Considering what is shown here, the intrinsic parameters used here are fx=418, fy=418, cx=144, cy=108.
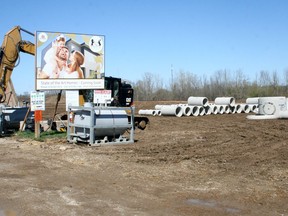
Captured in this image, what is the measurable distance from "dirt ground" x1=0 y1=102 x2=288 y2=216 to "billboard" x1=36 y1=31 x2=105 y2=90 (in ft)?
11.6

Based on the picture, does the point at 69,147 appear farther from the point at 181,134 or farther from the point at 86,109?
the point at 181,134

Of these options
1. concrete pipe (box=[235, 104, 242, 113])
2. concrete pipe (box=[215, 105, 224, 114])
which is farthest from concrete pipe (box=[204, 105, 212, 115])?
concrete pipe (box=[235, 104, 242, 113])

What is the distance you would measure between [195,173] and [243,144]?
6072 millimetres

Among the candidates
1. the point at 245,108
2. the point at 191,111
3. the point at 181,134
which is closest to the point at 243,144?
the point at 181,134

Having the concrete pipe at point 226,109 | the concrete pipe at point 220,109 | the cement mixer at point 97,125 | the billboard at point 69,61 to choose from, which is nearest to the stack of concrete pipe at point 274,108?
the concrete pipe at point 220,109

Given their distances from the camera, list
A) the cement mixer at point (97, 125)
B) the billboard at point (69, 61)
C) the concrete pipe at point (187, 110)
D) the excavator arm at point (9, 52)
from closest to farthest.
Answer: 1. the cement mixer at point (97, 125)
2. the billboard at point (69, 61)
3. the excavator arm at point (9, 52)
4. the concrete pipe at point (187, 110)

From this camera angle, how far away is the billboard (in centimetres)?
1861

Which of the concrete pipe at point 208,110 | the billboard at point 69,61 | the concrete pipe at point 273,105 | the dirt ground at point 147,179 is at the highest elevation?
the billboard at point 69,61

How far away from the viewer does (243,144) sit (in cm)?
1576

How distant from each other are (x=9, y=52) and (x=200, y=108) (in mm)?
18707

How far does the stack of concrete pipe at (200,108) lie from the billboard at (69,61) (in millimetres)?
14800

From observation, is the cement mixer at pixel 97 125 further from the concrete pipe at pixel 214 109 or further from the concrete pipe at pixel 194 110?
the concrete pipe at pixel 214 109

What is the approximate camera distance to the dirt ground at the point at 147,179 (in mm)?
7172

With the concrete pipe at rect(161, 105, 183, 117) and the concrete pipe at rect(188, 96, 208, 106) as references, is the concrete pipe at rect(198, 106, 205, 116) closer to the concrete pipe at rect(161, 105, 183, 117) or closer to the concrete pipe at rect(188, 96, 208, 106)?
the concrete pipe at rect(188, 96, 208, 106)
